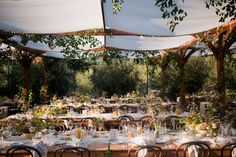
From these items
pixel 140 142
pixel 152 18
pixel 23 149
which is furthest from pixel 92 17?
pixel 23 149

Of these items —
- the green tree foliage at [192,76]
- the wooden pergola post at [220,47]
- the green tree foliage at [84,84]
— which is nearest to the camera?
the wooden pergola post at [220,47]

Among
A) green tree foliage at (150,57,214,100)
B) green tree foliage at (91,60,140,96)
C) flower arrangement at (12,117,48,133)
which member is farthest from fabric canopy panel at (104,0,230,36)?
green tree foliage at (91,60,140,96)

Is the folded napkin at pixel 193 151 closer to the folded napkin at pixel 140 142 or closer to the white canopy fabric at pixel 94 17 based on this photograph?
the folded napkin at pixel 140 142

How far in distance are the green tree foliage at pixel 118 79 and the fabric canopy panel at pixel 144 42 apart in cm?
800

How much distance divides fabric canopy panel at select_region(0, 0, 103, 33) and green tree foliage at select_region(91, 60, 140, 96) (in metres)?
12.0

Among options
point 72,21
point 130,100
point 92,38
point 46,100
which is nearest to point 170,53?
point 130,100

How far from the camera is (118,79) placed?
21438 millimetres

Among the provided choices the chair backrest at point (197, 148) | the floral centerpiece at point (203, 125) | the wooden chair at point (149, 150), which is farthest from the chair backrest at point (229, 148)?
the wooden chair at point (149, 150)

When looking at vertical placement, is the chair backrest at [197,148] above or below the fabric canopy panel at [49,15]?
below

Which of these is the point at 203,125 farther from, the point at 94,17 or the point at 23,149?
the point at 94,17

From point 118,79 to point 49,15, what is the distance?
13.9 meters

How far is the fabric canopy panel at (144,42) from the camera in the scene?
37.7 ft

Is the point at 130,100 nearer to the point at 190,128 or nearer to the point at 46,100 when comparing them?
the point at 46,100

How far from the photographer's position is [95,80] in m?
21.9
